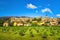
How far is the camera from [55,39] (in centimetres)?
1928

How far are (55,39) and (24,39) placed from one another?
11.5ft

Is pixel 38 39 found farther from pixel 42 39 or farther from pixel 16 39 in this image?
pixel 16 39

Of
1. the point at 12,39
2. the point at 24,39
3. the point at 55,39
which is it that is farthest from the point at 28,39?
the point at 55,39

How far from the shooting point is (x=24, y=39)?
1883 centimetres

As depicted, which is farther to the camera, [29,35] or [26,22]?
[26,22]

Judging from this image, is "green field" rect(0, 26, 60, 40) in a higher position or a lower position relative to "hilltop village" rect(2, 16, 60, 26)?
lower

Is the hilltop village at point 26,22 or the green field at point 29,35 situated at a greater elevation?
the hilltop village at point 26,22

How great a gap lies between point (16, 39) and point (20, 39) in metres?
0.44

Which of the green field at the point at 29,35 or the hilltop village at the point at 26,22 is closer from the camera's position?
the green field at the point at 29,35

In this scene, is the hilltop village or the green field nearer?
the green field

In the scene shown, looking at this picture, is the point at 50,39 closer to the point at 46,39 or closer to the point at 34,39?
the point at 46,39

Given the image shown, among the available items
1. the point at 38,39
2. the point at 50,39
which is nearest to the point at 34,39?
the point at 38,39

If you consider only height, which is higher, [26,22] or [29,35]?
[26,22]

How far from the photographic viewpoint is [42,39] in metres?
19.1
